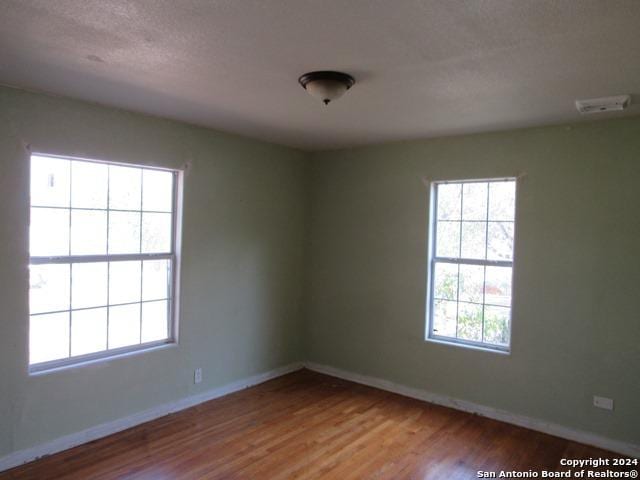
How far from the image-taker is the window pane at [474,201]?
4.13 m

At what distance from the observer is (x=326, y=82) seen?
2553mm

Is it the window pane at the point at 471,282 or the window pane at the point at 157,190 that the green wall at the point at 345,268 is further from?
the window pane at the point at 471,282

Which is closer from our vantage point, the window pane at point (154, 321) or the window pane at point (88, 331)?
the window pane at point (88, 331)

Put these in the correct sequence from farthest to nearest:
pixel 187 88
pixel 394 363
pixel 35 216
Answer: pixel 394 363 → pixel 35 216 → pixel 187 88

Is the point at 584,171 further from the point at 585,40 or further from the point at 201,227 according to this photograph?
the point at 201,227

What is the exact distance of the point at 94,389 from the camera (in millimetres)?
3432

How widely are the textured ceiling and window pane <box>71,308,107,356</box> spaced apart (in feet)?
5.11

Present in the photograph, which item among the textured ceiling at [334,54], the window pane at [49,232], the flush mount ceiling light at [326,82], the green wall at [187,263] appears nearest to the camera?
the textured ceiling at [334,54]

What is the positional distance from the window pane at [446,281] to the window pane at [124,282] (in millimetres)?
2672

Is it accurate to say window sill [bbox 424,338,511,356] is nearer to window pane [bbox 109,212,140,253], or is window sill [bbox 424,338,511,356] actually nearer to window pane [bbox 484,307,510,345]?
window pane [bbox 484,307,510,345]

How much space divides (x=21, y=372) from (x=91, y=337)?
0.51 meters

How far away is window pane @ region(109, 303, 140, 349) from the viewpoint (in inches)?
142

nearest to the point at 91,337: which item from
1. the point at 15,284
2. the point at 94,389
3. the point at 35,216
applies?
the point at 94,389

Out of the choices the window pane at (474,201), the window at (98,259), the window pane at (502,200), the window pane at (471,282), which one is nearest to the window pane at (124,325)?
the window at (98,259)
